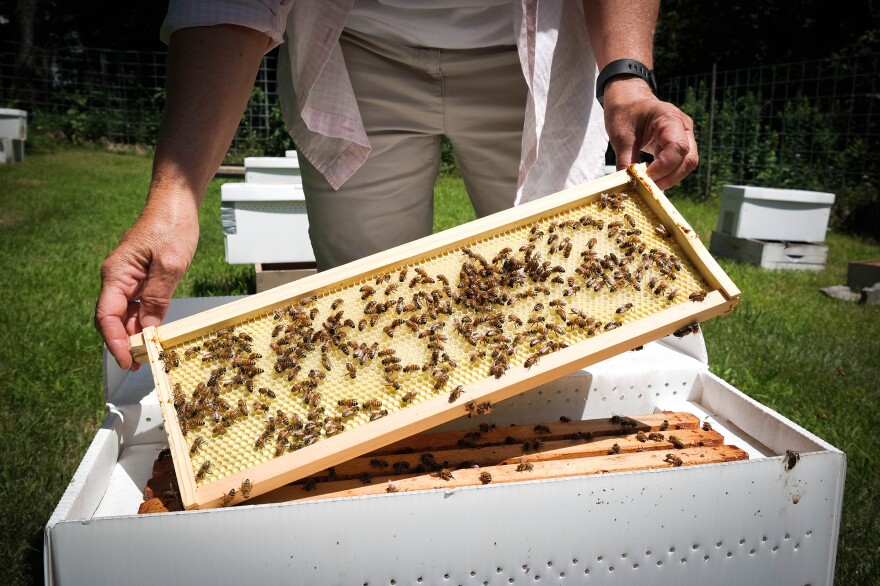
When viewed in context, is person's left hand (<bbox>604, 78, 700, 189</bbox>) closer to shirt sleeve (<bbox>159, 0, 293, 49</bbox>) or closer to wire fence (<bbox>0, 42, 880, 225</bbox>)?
shirt sleeve (<bbox>159, 0, 293, 49</bbox>)

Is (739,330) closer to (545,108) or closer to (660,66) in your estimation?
(545,108)

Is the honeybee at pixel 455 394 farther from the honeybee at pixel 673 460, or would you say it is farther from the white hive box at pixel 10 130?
the white hive box at pixel 10 130

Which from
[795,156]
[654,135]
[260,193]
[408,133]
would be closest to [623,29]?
[654,135]

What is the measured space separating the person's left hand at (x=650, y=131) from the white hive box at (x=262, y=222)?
339 cm

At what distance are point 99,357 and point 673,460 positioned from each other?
142 inches

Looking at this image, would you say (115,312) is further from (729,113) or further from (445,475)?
(729,113)

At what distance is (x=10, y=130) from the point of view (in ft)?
42.2

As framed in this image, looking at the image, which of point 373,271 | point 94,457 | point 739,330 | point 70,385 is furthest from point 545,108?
point 739,330

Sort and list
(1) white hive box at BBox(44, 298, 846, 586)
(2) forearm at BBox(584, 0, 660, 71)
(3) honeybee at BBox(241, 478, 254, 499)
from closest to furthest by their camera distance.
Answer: (1) white hive box at BBox(44, 298, 846, 586), (3) honeybee at BBox(241, 478, 254, 499), (2) forearm at BBox(584, 0, 660, 71)

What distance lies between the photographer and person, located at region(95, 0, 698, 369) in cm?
173

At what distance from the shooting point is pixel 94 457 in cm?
154

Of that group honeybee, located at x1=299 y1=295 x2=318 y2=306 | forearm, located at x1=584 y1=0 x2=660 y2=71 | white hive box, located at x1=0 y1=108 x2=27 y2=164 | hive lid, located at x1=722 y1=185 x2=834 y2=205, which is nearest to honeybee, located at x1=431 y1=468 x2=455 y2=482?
honeybee, located at x1=299 y1=295 x2=318 y2=306

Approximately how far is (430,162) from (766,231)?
577cm

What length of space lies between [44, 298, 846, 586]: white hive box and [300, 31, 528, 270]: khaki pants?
1.22 metres
